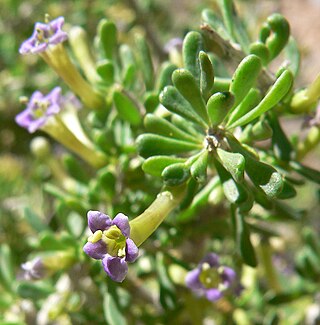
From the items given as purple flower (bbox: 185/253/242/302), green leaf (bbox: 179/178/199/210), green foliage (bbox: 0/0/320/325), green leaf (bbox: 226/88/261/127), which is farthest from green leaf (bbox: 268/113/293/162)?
purple flower (bbox: 185/253/242/302)

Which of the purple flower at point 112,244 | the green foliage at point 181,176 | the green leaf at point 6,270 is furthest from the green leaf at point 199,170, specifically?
the green leaf at point 6,270

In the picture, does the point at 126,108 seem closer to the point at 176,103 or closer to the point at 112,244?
the point at 176,103

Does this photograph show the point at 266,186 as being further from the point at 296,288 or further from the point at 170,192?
the point at 296,288

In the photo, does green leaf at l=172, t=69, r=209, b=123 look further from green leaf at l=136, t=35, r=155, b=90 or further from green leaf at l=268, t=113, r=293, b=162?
green leaf at l=136, t=35, r=155, b=90

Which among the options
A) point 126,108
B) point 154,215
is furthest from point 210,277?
point 126,108

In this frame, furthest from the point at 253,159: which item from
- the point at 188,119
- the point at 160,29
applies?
the point at 160,29

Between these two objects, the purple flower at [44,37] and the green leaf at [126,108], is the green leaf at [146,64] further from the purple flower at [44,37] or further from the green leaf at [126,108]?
the purple flower at [44,37]

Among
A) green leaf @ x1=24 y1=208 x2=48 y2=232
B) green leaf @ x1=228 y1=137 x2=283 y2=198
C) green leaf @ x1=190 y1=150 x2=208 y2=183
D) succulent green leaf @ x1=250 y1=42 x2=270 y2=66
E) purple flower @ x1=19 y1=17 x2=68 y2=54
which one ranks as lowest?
green leaf @ x1=24 y1=208 x2=48 y2=232

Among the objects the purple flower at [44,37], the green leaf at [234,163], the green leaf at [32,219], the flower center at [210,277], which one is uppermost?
the purple flower at [44,37]
